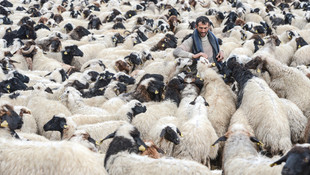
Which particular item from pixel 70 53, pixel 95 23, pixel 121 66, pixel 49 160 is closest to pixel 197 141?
pixel 49 160

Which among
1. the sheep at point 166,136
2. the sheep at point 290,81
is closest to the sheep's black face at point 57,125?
the sheep at point 166,136

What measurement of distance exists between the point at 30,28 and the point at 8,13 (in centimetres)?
505

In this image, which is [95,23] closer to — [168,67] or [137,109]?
[168,67]

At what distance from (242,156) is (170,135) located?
0.98 metres

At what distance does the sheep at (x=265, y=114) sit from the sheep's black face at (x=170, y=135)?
126 centimetres

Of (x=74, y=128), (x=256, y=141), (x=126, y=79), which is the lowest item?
(x=126, y=79)

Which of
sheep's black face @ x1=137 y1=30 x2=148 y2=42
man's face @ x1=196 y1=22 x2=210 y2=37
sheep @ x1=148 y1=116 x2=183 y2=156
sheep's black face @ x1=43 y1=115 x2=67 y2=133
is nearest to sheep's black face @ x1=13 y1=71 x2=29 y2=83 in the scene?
sheep's black face @ x1=43 y1=115 x2=67 y2=133

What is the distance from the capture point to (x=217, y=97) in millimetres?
6141

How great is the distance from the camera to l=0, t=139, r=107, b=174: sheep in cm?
343

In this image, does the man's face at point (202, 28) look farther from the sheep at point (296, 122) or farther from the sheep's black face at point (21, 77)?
the sheep's black face at point (21, 77)

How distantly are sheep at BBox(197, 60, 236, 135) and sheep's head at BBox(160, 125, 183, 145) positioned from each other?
0.99m

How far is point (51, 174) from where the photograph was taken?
342 centimetres

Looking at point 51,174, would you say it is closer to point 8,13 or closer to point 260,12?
point 260,12

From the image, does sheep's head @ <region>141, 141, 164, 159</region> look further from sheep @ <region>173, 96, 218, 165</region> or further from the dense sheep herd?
sheep @ <region>173, 96, 218, 165</region>
